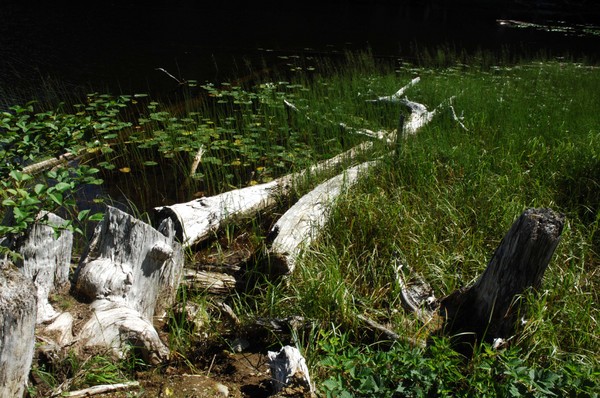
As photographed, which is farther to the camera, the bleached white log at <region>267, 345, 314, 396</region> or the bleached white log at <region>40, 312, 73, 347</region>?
the bleached white log at <region>40, 312, 73, 347</region>

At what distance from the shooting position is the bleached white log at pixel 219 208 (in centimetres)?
403

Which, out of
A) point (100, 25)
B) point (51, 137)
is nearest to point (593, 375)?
point (51, 137)

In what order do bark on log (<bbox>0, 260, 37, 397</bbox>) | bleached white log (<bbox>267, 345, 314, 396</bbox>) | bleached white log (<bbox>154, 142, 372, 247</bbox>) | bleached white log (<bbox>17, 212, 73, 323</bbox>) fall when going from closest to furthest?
bark on log (<bbox>0, 260, 37, 397</bbox>), bleached white log (<bbox>267, 345, 314, 396</bbox>), bleached white log (<bbox>17, 212, 73, 323</bbox>), bleached white log (<bbox>154, 142, 372, 247</bbox>)

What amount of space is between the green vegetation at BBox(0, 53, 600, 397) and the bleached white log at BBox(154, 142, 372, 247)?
228mm

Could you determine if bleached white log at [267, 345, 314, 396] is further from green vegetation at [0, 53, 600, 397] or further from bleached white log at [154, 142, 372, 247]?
bleached white log at [154, 142, 372, 247]

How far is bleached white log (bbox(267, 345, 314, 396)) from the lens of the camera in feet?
7.90

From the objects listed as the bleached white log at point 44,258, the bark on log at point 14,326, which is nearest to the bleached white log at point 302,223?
the bleached white log at point 44,258

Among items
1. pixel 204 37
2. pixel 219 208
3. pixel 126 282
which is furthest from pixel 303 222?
pixel 204 37

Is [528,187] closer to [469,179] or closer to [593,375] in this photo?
[469,179]

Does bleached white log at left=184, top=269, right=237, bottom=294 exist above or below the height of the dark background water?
below

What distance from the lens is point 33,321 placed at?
2119 mm

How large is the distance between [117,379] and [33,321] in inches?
22.3

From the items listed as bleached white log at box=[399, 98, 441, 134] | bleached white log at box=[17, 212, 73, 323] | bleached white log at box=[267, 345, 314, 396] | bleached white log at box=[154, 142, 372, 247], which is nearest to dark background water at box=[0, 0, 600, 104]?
bleached white log at box=[399, 98, 441, 134]

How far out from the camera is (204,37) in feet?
49.2
